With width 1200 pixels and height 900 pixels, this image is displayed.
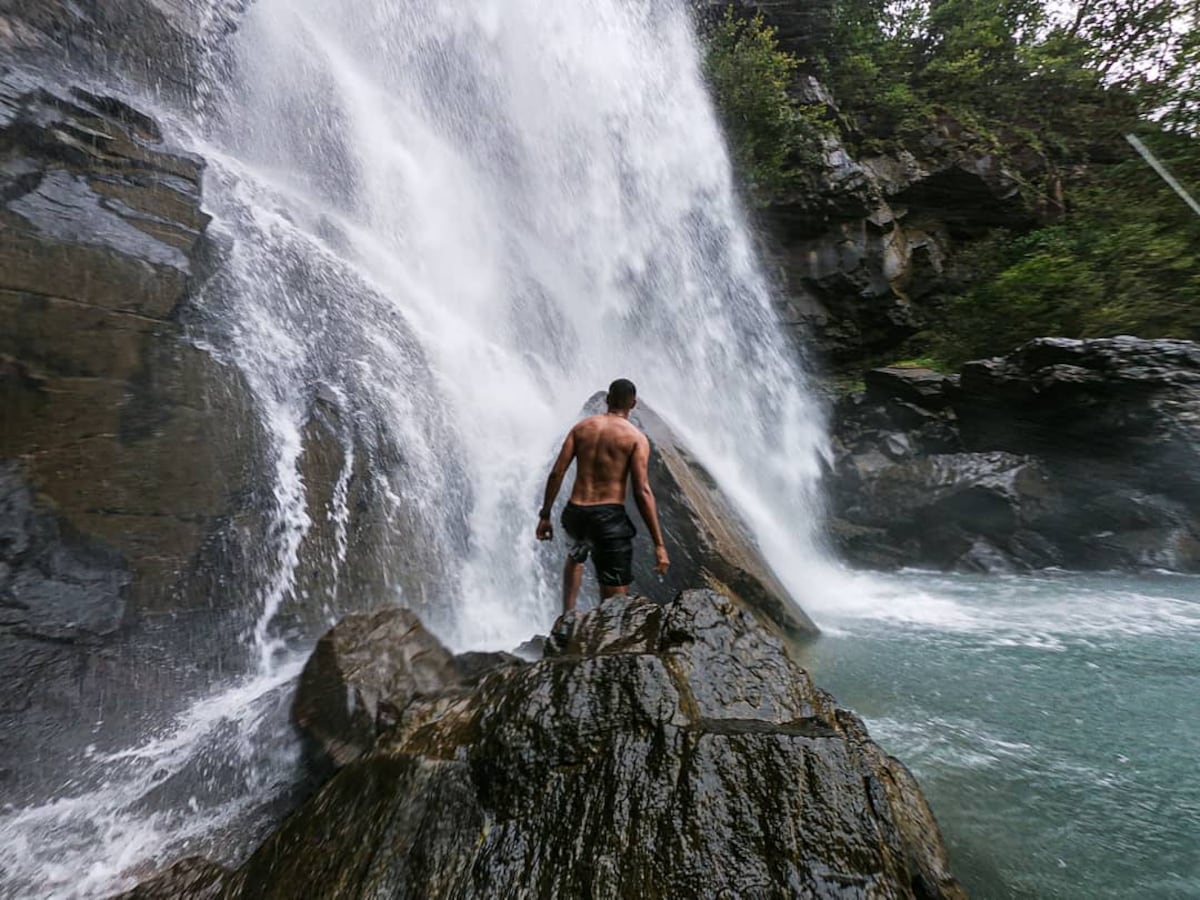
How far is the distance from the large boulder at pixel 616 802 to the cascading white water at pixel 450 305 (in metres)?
1.39

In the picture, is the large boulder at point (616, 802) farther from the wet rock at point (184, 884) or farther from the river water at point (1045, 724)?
the river water at point (1045, 724)

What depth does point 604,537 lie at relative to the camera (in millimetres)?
3990

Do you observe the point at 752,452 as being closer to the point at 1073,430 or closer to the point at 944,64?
the point at 1073,430

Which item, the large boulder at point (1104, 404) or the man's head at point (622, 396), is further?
the large boulder at point (1104, 404)

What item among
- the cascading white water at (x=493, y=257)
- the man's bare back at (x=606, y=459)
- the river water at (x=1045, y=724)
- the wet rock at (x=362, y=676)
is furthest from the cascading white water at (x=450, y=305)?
the river water at (x=1045, y=724)

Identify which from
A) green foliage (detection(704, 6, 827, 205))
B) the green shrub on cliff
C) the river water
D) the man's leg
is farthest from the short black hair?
green foliage (detection(704, 6, 827, 205))

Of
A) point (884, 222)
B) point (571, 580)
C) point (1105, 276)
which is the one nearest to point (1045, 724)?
point (571, 580)

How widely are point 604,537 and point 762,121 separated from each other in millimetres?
13896

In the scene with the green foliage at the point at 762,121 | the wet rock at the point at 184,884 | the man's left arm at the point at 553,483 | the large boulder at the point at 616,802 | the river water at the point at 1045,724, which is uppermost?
the green foliage at the point at 762,121

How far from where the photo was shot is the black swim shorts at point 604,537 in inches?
157

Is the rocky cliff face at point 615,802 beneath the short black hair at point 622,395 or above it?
beneath

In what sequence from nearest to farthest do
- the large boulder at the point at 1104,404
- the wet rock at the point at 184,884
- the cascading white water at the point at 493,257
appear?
the wet rock at the point at 184,884, the cascading white water at the point at 493,257, the large boulder at the point at 1104,404

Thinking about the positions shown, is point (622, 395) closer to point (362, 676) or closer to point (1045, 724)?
point (362, 676)

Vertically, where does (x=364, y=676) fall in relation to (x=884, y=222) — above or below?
below
